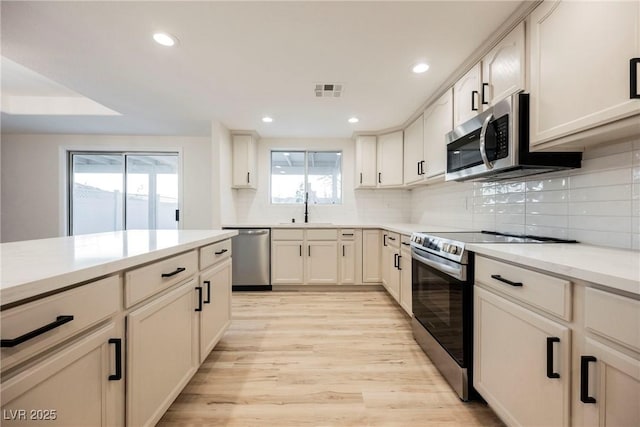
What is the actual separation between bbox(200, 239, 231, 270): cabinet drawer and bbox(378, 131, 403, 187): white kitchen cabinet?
2514 mm

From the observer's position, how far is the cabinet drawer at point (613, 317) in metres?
0.71

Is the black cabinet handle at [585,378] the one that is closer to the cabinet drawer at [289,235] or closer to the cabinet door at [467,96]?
the cabinet door at [467,96]

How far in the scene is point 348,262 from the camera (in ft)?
11.6

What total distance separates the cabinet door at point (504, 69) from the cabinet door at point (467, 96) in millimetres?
70

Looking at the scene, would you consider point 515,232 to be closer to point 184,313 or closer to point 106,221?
point 184,313

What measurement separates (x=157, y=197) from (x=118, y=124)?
1.23 meters

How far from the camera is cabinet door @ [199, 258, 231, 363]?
1644mm

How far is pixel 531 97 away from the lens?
1474mm

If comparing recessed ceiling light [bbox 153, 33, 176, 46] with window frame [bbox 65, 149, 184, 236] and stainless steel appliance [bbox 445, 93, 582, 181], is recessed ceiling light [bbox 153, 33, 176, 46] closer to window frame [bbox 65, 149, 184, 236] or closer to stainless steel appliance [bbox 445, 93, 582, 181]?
stainless steel appliance [bbox 445, 93, 582, 181]

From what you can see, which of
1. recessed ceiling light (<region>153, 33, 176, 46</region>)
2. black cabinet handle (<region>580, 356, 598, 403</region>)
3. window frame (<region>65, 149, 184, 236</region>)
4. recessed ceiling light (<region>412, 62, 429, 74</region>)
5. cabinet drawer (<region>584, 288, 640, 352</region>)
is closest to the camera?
cabinet drawer (<region>584, 288, 640, 352</region>)

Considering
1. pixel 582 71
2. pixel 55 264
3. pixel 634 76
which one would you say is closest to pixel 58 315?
pixel 55 264

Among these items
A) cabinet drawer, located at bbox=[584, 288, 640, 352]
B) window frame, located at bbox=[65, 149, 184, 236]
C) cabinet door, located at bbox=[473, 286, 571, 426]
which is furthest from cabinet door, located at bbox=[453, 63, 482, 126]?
window frame, located at bbox=[65, 149, 184, 236]

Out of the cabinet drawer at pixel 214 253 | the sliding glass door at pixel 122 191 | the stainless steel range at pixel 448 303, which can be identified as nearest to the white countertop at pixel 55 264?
the cabinet drawer at pixel 214 253

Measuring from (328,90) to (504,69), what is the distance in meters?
1.45
